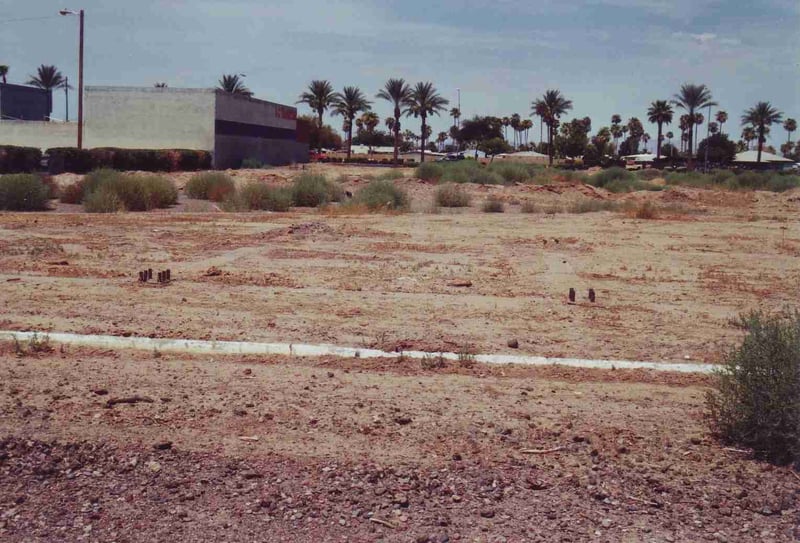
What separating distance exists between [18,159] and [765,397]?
1889 inches

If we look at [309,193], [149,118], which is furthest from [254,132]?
[309,193]

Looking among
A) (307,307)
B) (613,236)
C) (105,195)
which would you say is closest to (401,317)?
(307,307)

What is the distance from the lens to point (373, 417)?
6.70m

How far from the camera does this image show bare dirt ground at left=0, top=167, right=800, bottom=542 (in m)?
5.15

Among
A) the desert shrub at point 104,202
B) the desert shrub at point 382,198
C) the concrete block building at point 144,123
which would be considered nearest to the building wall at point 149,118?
the concrete block building at point 144,123

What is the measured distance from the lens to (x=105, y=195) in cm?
2738

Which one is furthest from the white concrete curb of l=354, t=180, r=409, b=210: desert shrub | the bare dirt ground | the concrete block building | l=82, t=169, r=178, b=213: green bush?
the concrete block building

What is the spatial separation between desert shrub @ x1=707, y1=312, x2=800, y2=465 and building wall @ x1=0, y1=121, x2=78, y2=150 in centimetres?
5893

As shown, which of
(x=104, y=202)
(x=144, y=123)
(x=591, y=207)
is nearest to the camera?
(x=104, y=202)

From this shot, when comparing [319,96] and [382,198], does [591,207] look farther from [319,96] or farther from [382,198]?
[319,96]

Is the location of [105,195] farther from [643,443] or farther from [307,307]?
[643,443]

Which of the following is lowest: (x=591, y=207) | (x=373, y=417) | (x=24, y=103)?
(x=373, y=417)

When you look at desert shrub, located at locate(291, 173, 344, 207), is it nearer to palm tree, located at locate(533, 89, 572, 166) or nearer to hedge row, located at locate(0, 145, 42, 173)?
hedge row, located at locate(0, 145, 42, 173)

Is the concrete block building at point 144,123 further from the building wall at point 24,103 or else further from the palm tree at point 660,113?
the palm tree at point 660,113
